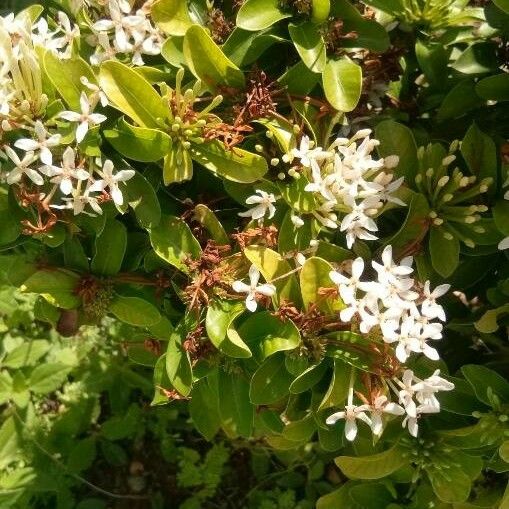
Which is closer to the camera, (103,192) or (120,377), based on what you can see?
(103,192)

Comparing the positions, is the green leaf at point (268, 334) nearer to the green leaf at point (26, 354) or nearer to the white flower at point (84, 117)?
the white flower at point (84, 117)

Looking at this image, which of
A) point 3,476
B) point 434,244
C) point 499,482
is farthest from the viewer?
point 3,476

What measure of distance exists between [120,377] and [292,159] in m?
1.48

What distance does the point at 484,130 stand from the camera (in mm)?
1656

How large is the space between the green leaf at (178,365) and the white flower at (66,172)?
14.9 inches

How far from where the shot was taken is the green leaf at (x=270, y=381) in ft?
4.73

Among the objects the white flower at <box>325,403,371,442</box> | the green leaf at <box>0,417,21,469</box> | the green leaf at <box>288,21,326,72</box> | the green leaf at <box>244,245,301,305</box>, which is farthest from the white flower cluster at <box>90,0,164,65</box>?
the green leaf at <box>0,417,21,469</box>

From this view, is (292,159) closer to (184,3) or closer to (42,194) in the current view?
(184,3)

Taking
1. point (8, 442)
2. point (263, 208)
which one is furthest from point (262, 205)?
point (8, 442)

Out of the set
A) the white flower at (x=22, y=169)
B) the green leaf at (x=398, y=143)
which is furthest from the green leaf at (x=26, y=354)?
the green leaf at (x=398, y=143)

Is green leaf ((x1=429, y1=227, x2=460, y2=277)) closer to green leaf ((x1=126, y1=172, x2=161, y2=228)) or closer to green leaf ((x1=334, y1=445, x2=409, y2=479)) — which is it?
green leaf ((x1=334, y1=445, x2=409, y2=479))

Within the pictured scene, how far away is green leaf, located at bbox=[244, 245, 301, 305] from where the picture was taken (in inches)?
54.5

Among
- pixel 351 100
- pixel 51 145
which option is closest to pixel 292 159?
pixel 351 100

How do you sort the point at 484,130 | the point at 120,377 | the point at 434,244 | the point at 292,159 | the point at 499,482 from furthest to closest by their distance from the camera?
the point at 120,377, the point at 499,482, the point at 484,130, the point at 434,244, the point at 292,159
